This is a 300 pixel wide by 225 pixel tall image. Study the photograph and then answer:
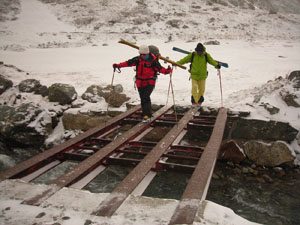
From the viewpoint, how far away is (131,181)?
330cm

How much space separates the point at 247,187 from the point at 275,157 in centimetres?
152

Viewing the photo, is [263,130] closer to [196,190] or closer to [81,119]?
[196,190]

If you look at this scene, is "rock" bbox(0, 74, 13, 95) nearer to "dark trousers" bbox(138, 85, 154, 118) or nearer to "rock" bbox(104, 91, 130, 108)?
"rock" bbox(104, 91, 130, 108)

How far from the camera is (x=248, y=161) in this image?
22.0 feet

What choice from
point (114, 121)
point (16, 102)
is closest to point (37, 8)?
point (16, 102)

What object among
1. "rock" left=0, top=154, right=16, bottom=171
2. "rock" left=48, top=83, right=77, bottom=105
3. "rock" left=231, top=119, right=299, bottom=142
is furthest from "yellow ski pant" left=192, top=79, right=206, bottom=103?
"rock" left=0, top=154, right=16, bottom=171

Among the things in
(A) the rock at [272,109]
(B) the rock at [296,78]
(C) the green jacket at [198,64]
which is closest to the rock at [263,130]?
(A) the rock at [272,109]

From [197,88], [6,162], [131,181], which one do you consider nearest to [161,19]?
[197,88]

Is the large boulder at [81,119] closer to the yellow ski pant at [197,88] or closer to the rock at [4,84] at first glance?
the yellow ski pant at [197,88]

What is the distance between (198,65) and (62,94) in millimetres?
5120

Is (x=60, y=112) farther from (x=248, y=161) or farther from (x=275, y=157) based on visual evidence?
(x=275, y=157)

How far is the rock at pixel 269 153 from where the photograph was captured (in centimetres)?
649

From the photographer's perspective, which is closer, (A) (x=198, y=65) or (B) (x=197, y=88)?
(A) (x=198, y=65)

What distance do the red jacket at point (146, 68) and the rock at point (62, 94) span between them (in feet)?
12.5
